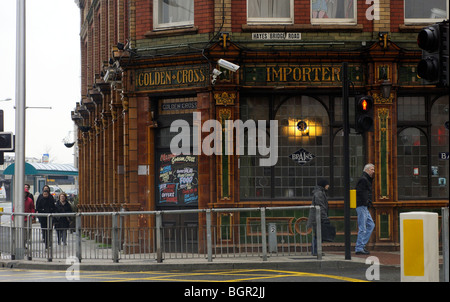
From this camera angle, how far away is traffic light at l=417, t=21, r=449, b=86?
9.98 meters

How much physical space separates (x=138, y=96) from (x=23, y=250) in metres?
4.78

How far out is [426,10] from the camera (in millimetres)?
21328

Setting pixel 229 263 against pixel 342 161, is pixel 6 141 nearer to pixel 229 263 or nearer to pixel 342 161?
pixel 229 263

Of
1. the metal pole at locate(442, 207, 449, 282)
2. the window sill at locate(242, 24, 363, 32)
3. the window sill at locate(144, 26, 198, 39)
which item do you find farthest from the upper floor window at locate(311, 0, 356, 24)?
the metal pole at locate(442, 207, 449, 282)

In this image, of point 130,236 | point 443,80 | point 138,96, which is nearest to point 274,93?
point 138,96

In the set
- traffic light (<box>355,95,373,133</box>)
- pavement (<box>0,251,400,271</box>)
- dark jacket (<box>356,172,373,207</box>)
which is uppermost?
traffic light (<box>355,95,373,133</box>)

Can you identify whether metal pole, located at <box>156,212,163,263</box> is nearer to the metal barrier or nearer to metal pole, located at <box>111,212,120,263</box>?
the metal barrier

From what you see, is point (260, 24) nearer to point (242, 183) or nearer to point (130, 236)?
point (242, 183)

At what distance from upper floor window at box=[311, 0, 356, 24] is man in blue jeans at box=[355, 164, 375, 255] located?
427 cm

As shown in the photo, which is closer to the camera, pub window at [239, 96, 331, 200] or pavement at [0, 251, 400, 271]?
pavement at [0, 251, 400, 271]

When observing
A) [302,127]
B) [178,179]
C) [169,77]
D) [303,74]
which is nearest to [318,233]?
[302,127]

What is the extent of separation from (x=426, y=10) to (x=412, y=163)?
12.5ft

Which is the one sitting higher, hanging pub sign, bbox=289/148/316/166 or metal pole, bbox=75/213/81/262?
hanging pub sign, bbox=289/148/316/166

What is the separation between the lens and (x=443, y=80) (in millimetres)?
9992
